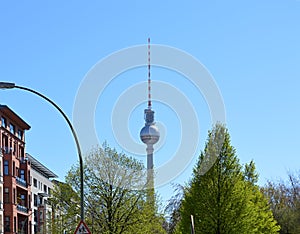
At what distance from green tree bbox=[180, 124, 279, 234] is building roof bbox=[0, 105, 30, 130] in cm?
4497

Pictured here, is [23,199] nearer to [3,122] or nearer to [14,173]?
[14,173]

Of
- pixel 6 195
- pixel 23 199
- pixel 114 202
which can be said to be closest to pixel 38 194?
pixel 23 199

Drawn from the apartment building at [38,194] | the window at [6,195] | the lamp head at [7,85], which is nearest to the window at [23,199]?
the apartment building at [38,194]

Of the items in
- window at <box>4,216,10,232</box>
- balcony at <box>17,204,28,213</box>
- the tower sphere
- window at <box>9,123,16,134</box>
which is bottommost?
window at <box>4,216,10,232</box>

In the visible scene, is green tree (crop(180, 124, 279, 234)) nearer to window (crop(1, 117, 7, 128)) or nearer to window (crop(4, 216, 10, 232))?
window (crop(4, 216, 10, 232))

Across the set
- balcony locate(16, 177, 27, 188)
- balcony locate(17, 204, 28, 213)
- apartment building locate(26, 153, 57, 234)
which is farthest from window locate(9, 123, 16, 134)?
balcony locate(17, 204, 28, 213)

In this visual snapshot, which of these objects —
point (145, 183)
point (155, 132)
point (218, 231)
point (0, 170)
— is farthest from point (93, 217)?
point (155, 132)

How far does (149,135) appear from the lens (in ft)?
464

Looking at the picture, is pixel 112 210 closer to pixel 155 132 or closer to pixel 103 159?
pixel 103 159

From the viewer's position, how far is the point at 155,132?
143000mm

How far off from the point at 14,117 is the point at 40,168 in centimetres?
2384

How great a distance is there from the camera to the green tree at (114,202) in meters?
51.5

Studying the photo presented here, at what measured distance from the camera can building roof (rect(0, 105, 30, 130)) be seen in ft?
285

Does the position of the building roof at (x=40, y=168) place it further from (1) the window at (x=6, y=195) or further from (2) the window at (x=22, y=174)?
(1) the window at (x=6, y=195)
